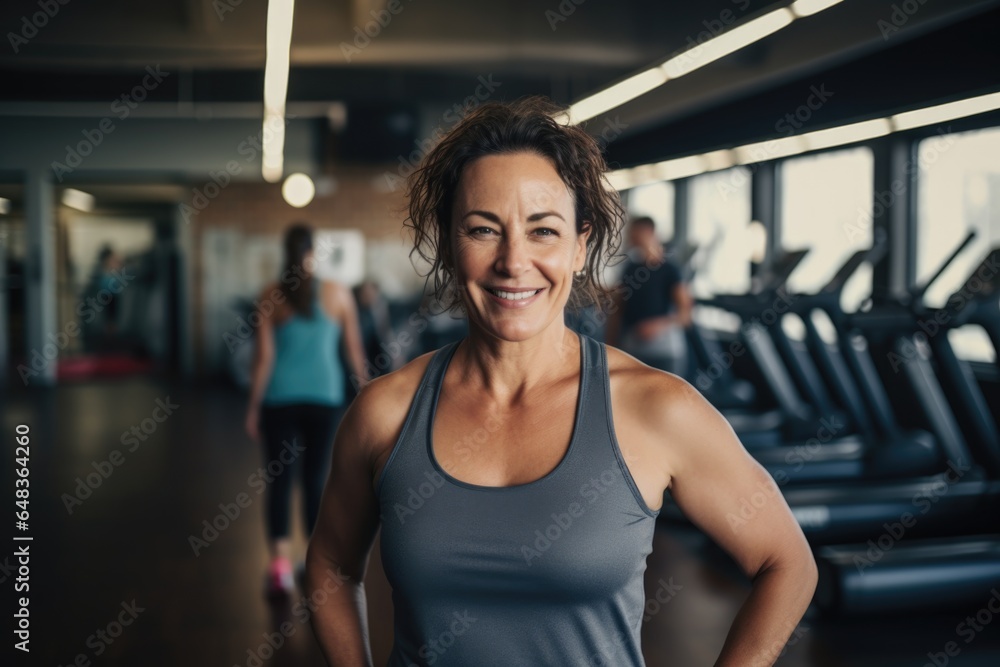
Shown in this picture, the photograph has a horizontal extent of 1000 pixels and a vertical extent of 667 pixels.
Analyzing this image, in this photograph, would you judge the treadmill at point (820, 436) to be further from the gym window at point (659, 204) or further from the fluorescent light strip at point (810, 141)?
the gym window at point (659, 204)

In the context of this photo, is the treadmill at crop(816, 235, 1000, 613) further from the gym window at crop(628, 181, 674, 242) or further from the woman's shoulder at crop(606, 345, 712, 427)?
the gym window at crop(628, 181, 674, 242)

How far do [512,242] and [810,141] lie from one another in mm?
5365

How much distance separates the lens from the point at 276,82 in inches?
267

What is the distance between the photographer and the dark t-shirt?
5.59 metres

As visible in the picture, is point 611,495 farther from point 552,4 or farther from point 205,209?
point 205,209

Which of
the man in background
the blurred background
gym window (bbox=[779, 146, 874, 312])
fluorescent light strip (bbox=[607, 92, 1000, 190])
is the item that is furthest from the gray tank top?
gym window (bbox=[779, 146, 874, 312])

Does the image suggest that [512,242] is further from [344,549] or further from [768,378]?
[768,378]

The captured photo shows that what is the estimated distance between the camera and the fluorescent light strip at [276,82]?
4.68 meters

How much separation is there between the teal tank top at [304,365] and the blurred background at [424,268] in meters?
0.86

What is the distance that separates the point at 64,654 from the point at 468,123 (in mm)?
2878

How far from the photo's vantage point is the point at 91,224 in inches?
457

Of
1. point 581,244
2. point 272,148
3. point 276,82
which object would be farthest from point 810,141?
point 272,148

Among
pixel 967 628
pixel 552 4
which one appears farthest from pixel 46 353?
pixel 967 628

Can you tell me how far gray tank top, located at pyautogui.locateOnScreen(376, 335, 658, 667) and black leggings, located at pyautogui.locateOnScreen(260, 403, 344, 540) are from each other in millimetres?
2762
